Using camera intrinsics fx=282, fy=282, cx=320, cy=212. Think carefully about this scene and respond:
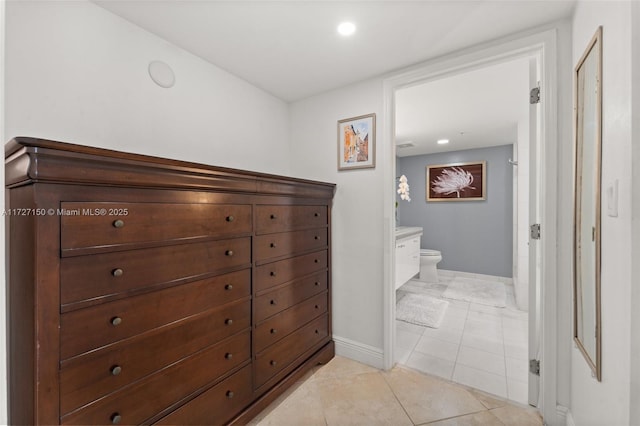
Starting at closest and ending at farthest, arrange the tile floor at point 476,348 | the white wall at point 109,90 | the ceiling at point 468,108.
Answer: the white wall at point 109,90, the tile floor at point 476,348, the ceiling at point 468,108

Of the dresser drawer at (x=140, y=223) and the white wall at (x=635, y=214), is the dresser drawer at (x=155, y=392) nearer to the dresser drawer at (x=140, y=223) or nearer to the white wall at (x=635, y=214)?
the dresser drawer at (x=140, y=223)

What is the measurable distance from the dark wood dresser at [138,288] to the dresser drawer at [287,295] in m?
0.01

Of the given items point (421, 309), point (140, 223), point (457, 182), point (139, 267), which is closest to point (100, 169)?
point (140, 223)

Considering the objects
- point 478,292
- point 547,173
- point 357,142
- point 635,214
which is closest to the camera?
point 635,214

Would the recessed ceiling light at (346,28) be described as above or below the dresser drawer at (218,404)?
above

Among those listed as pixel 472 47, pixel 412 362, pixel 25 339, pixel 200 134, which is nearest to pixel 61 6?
pixel 200 134

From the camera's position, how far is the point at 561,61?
1.60m

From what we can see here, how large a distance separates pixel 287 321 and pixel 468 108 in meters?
2.85

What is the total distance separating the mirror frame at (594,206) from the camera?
3.67ft

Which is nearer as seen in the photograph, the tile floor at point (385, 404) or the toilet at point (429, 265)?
the tile floor at point (385, 404)

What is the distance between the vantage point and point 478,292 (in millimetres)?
4070

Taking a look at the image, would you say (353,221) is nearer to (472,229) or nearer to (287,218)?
(287,218)

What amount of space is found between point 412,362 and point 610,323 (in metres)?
1.56

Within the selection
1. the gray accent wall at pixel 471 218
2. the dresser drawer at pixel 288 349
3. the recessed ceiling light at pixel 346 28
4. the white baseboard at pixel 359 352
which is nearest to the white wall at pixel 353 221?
the white baseboard at pixel 359 352
